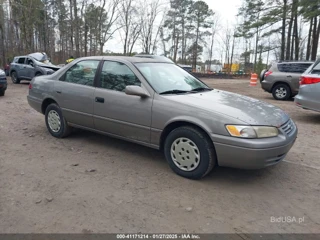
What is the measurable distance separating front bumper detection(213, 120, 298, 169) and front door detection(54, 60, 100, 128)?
2245 mm

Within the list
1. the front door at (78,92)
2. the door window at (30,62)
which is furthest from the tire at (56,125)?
the door window at (30,62)

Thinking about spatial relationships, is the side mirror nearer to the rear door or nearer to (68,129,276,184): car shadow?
(68,129,276,184): car shadow

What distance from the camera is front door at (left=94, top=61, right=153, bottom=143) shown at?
374 centimetres

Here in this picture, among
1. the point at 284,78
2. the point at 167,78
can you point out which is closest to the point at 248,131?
the point at 167,78

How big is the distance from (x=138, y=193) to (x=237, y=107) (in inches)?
63.8

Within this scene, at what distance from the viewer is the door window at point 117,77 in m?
3.97

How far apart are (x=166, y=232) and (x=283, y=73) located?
32.8ft

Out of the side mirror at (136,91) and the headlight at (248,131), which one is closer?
the headlight at (248,131)

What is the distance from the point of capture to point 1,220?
8.32 feet

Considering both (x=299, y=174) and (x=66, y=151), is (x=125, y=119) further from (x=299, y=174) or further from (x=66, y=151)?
(x=299, y=174)

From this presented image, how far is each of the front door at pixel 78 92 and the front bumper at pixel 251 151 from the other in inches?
88.4

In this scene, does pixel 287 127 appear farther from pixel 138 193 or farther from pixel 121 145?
pixel 121 145

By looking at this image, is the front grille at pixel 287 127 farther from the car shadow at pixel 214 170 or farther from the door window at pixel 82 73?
the door window at pixel 82 73

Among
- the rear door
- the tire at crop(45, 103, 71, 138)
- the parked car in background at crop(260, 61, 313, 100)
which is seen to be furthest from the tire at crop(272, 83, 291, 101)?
the tire at crop(45, 103, 71, 138)
